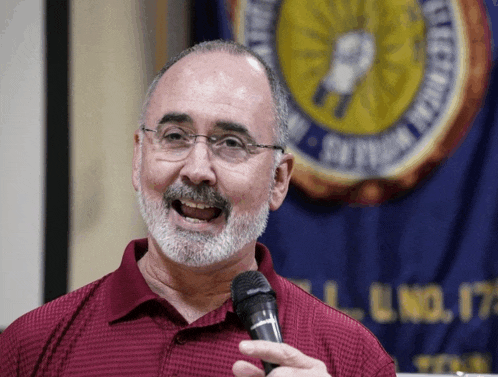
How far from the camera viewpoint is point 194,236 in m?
1.20

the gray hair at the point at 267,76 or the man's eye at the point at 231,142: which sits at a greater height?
the gray hair at the point at 267,76

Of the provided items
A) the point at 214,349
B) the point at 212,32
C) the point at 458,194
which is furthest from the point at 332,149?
the point at 214,349

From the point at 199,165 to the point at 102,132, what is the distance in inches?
59.0

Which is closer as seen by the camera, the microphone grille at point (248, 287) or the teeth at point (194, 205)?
the microphone grille at point (248, 287)

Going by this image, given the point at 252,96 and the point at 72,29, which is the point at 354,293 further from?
the point at 72,29

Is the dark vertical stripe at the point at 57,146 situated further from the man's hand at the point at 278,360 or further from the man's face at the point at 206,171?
the man's hand at the point at 278,360

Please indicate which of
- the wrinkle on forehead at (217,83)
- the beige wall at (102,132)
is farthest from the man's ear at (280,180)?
the beige wall at (102,132)

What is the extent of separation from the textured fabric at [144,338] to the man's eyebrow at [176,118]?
32 cm

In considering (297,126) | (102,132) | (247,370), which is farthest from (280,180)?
(102,132)

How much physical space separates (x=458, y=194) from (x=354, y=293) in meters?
0.56

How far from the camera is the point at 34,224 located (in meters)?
2.54

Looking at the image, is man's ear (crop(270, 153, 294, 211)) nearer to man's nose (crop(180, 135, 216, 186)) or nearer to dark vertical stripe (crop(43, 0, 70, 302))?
man's nose (crop(180, 135, 216, 186))

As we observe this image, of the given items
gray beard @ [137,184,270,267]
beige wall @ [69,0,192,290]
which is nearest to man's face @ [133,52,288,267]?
gray beard @ [137,184,270,267]

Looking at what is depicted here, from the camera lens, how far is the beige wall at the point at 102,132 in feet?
8.39
